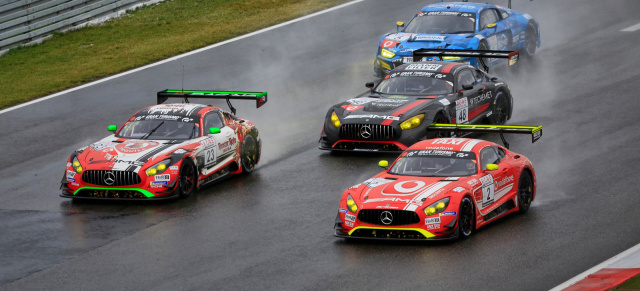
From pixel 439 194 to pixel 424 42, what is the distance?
1186 centimetres

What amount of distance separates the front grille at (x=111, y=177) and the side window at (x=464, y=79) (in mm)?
7091

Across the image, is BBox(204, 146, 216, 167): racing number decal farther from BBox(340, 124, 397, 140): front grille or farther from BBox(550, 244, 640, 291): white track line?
BBox(550, 244, 640, 291): white track line

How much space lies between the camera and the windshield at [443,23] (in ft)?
94.0

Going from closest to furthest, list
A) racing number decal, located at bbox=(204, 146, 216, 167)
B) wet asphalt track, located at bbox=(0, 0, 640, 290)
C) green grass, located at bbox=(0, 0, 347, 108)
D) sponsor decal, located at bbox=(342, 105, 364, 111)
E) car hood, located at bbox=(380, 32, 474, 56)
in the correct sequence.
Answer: wet asphalt track, located at bbox=(0, 0, 640, 290) < racing number decal, located at bbox=(204, 146, 216, 167) < sponsor decal, located at bbox=(342, 105, 364, 111) < car hood, located at bbox=(380, 32, 474, 56) < green grass, located at bbox=(0, 0, 347, 108)

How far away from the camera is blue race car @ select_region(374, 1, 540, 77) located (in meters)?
28.0

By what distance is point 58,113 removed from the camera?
27.3 meters

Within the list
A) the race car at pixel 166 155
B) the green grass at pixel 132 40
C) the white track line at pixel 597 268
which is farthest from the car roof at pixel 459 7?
the white track line at pixel 597 268

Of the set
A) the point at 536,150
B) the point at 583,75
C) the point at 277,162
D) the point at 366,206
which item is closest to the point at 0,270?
the point at 366,206

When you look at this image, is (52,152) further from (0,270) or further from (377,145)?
(0,270)

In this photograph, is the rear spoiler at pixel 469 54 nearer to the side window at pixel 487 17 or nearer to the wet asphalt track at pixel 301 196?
the wet asphalt track at pixel 301 196

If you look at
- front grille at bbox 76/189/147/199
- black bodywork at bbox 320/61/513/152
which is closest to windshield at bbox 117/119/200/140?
front grille at bbox 76/189/147/199

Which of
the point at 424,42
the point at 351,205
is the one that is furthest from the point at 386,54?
the point at 351,205

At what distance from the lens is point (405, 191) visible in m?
16.9

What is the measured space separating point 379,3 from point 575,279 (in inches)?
914
